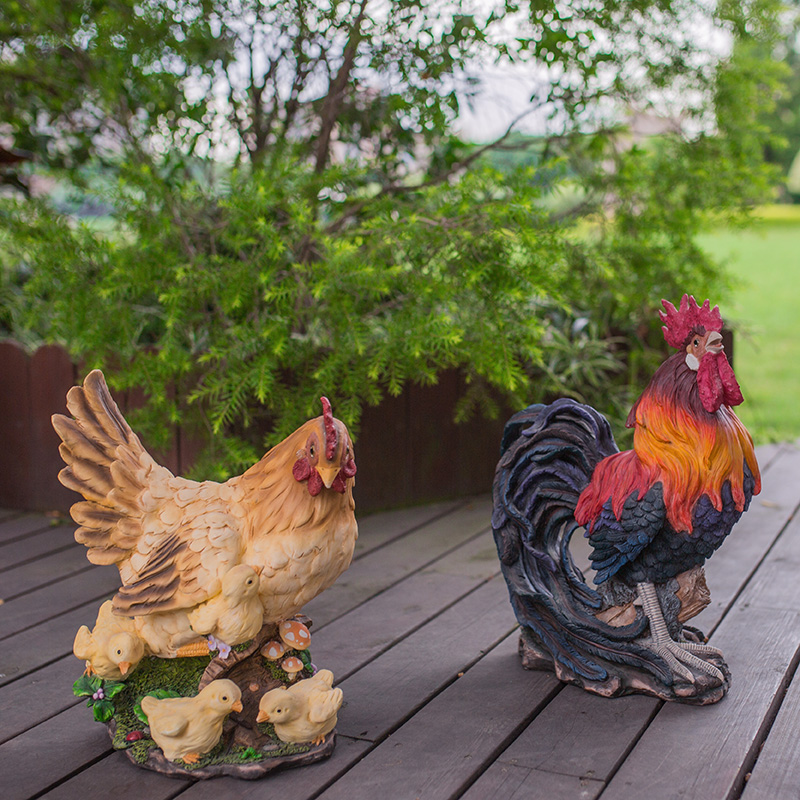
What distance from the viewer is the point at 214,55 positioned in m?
4.12

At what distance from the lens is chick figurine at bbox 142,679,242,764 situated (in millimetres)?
2051

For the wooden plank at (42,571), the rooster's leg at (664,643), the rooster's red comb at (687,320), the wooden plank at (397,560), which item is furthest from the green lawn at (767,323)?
the wooden plank at (42,571)

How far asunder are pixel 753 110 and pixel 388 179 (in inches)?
69.9

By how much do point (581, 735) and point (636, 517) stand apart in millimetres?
539

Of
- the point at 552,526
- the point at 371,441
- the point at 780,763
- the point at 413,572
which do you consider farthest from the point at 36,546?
the point at 780,763

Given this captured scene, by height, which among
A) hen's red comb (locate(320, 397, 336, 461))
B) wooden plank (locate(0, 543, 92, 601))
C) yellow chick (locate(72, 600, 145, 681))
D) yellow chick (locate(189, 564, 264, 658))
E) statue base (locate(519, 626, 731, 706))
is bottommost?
statue base (locate(519, 626, 731, 706))

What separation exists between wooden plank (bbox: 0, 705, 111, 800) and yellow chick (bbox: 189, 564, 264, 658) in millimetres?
486

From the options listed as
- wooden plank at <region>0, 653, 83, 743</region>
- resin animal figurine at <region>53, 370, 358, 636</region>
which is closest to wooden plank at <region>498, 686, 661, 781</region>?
→ resin animal figurine at <region>53, 370, 358, 636</region>

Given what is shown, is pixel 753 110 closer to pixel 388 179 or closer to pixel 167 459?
pixel 388 179

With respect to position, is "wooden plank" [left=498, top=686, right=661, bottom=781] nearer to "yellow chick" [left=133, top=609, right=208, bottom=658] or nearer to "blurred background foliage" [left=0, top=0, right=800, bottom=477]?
"yellow chick" [left=133, top=609, right=208, bottom=658]

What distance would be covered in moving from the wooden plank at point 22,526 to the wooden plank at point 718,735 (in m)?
2.82

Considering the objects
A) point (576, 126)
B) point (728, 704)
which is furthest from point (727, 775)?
point (576, 126)

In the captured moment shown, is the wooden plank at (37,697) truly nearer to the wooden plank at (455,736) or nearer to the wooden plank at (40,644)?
the wooden plank at (40,644)

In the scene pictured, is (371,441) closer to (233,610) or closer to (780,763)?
(233,610)
